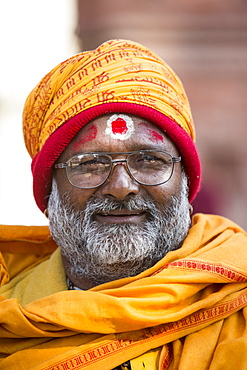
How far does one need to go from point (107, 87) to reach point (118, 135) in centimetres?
26

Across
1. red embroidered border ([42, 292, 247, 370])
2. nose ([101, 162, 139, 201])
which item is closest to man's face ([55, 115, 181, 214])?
nose ([101, 162, 139, 201])

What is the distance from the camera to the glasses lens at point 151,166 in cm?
252

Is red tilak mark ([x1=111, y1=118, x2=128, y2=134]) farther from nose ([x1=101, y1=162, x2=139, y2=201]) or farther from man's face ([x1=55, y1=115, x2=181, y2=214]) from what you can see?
nose ([x1=101, y1=162, x2=139, y2=201])

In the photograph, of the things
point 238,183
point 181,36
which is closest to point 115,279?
point 238,183

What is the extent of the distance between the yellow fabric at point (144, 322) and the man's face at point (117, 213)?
22 centimetres

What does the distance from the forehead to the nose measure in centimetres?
12

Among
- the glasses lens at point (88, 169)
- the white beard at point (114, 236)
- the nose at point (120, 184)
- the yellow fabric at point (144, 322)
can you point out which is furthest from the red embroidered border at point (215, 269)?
the glasses lens at point (88, 169)

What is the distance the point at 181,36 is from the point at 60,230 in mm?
4895

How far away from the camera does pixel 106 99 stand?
8.38 feet

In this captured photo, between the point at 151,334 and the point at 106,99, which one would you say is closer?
the point at 151,334

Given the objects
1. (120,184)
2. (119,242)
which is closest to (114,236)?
(119,242)

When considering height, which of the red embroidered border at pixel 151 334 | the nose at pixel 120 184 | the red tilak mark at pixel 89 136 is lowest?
the red embroidered border at pixel 151 334

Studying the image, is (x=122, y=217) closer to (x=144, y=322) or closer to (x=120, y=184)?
(x=120, y=184)

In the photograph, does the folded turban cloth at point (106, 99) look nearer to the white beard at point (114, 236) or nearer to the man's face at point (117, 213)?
the man's face at point (117, 213)
